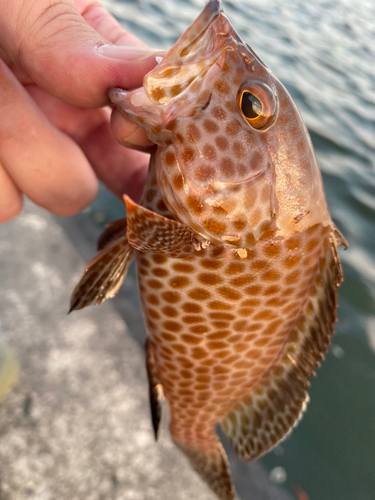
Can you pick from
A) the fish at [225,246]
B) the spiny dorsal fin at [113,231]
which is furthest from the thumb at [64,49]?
the spiny dorsal fin at [113,231]

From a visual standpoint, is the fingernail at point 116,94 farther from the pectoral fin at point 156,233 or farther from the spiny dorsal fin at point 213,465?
the spiny dorsal fin at point 213,465

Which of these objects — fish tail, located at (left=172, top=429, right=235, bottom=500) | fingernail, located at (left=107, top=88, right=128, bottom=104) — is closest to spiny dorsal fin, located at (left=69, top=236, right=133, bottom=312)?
fingernail, located at (left=107, top=88, right=128, bottom=104)

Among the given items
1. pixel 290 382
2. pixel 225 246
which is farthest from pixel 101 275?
pixel 290 382

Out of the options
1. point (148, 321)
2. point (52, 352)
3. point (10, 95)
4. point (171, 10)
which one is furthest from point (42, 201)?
point (171, 10)

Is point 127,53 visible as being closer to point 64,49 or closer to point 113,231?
point 64,49

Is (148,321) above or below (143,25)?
above

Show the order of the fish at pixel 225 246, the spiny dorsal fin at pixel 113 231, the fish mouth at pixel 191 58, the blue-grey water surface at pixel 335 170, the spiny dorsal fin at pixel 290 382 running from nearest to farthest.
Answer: the fish mouth at pixel 191 58 < the fish at pixel 225 246 < the spiny dorsal fin at pixel 290 382 < the spiny dorsal fin at pixel 113 231 < the blue-grey water surface at pixel 335 170

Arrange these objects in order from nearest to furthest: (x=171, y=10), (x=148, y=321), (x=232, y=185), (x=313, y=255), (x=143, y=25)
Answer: (x=232, y=185) < (x=313, y=255) < (x=148, y=321) < (x=143, y=25) < (x=171, y=10)

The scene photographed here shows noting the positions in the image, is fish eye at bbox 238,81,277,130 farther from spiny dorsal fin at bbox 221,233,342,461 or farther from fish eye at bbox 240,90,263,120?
spiny dorsal fin at bbox 221,233,342,461

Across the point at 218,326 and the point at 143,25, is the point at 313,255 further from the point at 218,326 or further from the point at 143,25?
the point at 143,25
